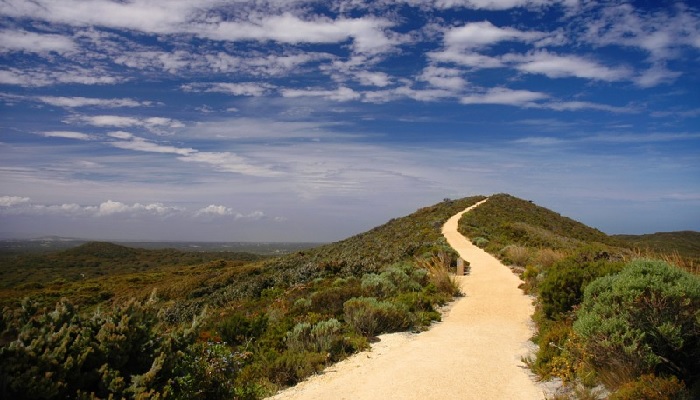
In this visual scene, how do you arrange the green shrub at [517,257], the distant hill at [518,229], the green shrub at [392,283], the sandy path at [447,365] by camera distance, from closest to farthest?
1. the sandy path at [447,365]
2. the green shrub at [392,283]
3. the green shrub at [517,257]
4. the distant hill at [518,229]

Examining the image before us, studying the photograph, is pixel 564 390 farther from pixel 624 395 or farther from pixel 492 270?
pixel 492 270

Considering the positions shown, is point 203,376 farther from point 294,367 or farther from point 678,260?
point 678,260

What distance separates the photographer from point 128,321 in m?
4.46

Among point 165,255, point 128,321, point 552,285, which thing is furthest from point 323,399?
point 165,255

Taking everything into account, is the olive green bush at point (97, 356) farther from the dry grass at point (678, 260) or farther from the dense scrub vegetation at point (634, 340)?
the dry grass at point (678, 260)

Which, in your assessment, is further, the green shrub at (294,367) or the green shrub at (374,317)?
the green shrub at (374,317)

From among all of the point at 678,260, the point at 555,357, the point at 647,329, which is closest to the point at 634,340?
the point at 647,329

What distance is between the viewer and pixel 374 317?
9625mm

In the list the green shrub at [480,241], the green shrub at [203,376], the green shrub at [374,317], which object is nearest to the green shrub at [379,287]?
the green shrub at [374,317]

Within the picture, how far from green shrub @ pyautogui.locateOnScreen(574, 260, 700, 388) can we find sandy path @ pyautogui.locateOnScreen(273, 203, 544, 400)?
1.10 m

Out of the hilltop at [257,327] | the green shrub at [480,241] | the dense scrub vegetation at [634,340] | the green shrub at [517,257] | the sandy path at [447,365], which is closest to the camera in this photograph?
the hilltop at [257,327]

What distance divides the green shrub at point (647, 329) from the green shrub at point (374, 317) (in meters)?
4.33

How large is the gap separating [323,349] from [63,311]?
182 inches

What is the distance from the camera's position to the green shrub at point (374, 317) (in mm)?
9445
